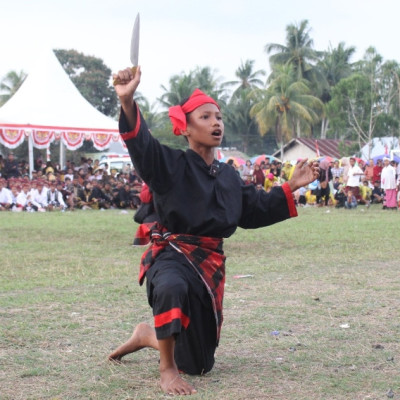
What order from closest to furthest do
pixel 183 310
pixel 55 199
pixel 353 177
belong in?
pixel 183 310, pixel 55 199, pixel 353 177

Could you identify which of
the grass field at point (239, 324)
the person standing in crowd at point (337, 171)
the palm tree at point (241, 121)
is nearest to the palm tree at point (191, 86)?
the palm tree at point (241, 121)

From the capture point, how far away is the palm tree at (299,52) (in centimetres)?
5278

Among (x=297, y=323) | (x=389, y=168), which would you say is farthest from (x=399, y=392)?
(x=389, y=168)

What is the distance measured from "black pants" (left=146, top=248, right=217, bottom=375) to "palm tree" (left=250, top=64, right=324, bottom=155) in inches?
1692

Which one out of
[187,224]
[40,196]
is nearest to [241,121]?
[40,196]

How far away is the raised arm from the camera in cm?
374

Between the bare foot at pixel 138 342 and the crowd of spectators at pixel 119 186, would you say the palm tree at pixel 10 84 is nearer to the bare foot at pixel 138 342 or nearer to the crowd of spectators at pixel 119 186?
the crowd of spectators at pixel 119 186

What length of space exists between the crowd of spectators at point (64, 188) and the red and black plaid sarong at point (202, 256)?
1651cm

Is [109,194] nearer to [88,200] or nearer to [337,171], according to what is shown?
[88,200]

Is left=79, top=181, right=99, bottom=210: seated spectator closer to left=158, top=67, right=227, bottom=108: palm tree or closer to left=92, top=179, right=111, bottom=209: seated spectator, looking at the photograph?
left=92, top=179, right=111, bottom=209: seated spectator

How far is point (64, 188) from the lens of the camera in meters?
23.8

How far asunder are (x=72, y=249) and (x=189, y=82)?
4250 cm

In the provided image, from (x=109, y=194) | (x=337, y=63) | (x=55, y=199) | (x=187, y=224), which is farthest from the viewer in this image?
(x=337, y=63)

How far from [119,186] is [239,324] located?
18510 millimetres
